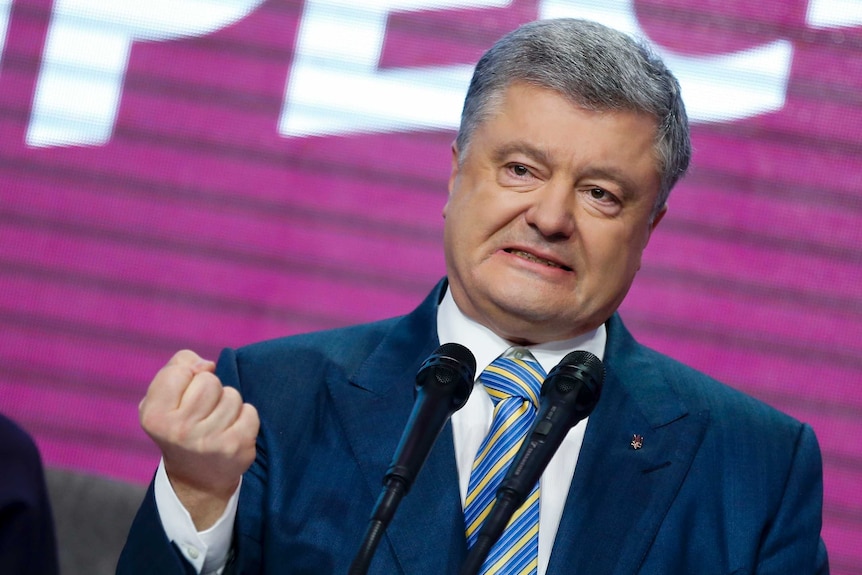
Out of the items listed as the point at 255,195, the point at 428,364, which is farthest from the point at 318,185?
the point at 428,364

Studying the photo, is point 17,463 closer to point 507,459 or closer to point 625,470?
point 507,459

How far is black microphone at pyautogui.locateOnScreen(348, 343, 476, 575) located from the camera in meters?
1.28

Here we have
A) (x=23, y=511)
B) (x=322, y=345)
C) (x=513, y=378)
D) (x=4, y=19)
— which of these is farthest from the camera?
(x=4, y=19)

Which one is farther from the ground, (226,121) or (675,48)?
(675,48)

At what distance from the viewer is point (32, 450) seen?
189cm

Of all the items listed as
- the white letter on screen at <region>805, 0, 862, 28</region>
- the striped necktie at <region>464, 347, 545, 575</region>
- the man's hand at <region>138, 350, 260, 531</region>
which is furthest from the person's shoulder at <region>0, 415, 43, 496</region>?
the white letter on screen at <region>805, 0, 862, 28</region>

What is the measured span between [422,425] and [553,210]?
599 millimetres

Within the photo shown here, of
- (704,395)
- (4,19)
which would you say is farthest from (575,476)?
(4,19)

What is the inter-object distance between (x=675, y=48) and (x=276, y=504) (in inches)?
62.6

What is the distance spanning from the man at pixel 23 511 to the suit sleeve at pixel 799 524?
3.74ft

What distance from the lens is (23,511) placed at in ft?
5.89

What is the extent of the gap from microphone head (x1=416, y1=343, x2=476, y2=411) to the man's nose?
45 centimetres

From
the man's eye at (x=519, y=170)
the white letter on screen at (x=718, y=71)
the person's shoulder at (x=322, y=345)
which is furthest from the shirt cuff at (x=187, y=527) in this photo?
the white letter on screen at (x=718, y=71)

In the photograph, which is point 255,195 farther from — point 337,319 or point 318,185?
point 337,319
